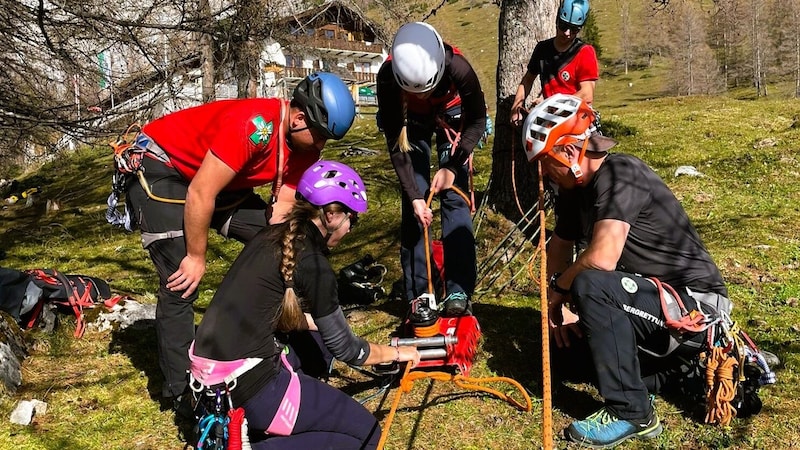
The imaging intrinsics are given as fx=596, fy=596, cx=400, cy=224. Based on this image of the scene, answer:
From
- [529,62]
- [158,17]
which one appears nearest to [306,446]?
[529,62]

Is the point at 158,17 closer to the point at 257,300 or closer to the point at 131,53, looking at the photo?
the point at 131,53

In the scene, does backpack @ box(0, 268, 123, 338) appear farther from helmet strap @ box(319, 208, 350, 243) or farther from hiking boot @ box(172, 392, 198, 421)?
helmet strap @ box(319, 208, 350, 243)

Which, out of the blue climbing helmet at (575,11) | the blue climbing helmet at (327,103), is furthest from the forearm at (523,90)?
the blue climbing helmet at (327,103)

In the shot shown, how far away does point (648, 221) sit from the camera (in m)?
3.11

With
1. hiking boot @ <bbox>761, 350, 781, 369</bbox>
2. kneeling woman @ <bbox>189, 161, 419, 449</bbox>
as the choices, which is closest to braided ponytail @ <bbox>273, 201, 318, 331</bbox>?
kneeling woman @ <bbox>189, 161, 419, 449</bbox>

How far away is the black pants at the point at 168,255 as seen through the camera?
3.55m

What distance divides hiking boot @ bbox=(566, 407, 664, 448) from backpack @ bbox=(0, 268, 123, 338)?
4.08 m

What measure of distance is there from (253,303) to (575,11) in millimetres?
3692

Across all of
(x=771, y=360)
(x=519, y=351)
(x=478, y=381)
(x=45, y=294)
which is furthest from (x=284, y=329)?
(x=45, y=294)

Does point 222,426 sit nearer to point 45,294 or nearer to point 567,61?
point 45,294

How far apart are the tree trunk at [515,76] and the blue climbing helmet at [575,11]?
803 mm

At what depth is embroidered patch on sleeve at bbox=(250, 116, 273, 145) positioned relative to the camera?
124 inches

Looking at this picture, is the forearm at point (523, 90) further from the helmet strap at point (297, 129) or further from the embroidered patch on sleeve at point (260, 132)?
the embroidered patch on sleeve at point (260, 132)

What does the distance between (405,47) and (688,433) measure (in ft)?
9.02
